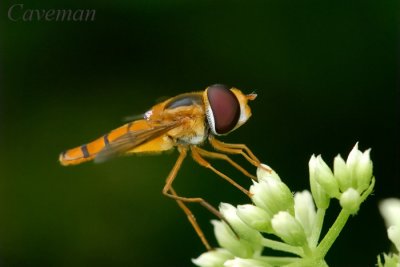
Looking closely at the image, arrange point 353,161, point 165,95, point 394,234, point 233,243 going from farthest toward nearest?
point 165,95 < point 233,243 < point 353,161 < point 394,234

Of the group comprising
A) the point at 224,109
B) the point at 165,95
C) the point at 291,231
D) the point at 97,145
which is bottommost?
the point at 291,231

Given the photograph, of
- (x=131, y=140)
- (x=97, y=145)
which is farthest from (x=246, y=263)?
(x=97, y=145)

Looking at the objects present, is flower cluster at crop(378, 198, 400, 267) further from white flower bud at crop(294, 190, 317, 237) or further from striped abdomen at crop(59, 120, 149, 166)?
striped abdomen at crop(59, 120, 149, 166)

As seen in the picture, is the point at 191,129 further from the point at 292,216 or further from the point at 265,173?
the point at 292,216

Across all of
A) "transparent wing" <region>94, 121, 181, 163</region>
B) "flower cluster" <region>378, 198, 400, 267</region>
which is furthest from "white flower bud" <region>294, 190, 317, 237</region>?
"transparent wing" <region>94, 121, 181, 163</region>

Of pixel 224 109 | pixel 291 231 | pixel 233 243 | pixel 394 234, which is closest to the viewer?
pixel 394 234

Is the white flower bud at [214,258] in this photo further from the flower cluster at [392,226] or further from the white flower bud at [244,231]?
the flower cluster at [392,226]

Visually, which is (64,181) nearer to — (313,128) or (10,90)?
(10,90)

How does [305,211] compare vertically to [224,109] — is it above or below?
below

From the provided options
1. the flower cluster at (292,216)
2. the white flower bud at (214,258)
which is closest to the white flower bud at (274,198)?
the flower cluster at (292,216)
